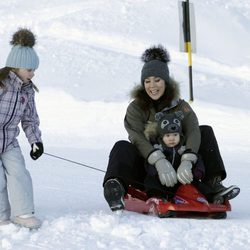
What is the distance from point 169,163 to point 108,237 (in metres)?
0.95

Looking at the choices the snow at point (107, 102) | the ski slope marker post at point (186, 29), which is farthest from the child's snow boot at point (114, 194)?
the ski slope marker post at point (186, 29)

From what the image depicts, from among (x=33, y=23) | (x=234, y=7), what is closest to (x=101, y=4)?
(x=33, y=23)

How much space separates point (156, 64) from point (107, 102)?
6.31 meters

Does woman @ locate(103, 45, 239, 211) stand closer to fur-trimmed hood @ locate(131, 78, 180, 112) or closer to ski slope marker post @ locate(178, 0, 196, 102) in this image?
fur-trimmed hood @ locate(131, 78, 180, 112)

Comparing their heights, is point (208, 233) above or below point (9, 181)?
below

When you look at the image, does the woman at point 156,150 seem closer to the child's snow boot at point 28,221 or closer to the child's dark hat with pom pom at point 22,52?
the child's snow boot at point 28,221

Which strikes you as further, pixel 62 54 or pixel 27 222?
pixel 62 54

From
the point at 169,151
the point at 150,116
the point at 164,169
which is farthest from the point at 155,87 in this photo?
the point at 164,169

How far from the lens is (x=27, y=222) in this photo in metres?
4.18

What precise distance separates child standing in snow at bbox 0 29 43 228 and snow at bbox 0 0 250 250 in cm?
23

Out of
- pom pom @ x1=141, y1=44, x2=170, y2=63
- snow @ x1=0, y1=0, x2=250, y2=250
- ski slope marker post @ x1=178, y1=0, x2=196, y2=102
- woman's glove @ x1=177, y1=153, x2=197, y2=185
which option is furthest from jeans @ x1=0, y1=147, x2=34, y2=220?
ski slope marker post @ x1=178, y1=0, x2=196, y2=102

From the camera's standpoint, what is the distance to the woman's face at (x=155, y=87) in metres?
5.16

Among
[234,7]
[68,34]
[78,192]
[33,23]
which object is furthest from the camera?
[234,7]

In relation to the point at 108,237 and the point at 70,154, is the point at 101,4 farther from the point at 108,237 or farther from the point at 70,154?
the point at 108,237
